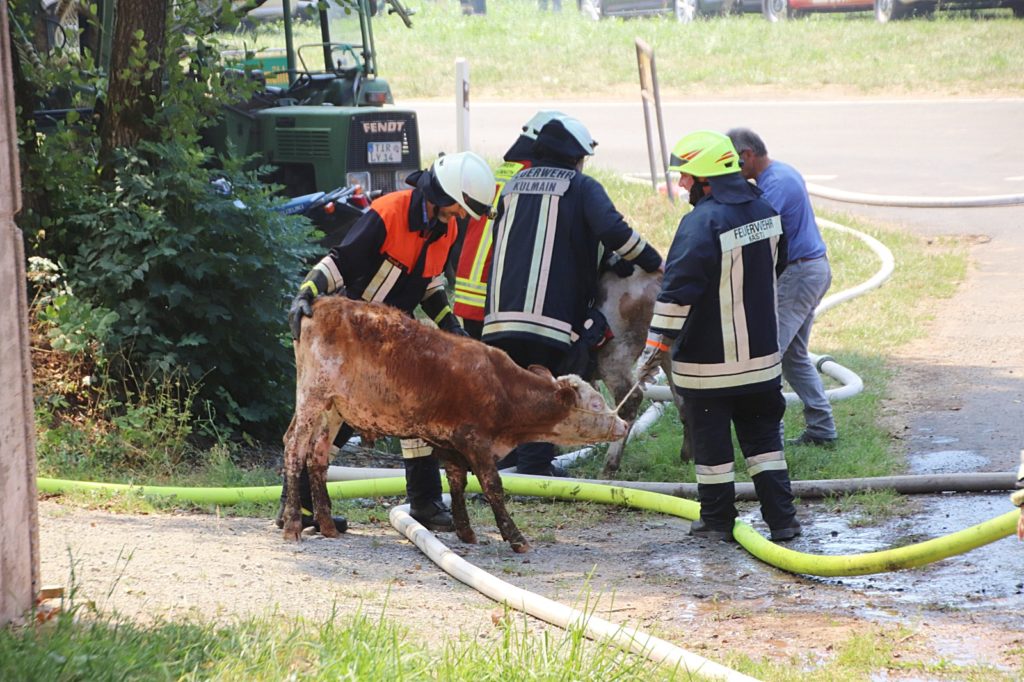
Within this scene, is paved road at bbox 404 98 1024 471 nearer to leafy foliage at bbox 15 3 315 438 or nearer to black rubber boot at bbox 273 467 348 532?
black rubber boot at bbox 273 467 348 532

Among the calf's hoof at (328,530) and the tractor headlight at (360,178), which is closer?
the calf's hoof at (328,530)

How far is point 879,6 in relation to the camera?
1158 inches

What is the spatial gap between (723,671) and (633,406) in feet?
11.3

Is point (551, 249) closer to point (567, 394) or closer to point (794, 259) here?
point (567, 394)

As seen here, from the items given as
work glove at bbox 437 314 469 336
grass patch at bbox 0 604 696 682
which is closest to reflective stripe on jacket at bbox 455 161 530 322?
work glove at bbox 437 314 469 336

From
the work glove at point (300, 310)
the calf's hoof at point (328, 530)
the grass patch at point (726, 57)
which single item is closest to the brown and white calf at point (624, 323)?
the calf's hoof at point (328, 530)

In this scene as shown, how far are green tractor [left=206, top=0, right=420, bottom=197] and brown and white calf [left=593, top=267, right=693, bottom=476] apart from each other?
5323 millimetres

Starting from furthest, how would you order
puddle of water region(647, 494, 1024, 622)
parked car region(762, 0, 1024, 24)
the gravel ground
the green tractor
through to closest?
1. parked car region(762, 0, 1024, 24)
2. the green tractor
3. puddle of water region(647, 494, 1024, 622)
4. the gravel ground

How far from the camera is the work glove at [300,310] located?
595 centimetres

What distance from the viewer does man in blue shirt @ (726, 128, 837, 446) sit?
7.38m

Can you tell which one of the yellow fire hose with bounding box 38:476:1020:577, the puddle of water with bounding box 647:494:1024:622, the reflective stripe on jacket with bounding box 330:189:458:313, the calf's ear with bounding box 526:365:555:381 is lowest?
the puddle of water with bounding box 647:494:1024:622

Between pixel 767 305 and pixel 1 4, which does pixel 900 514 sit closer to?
pixel 767 305

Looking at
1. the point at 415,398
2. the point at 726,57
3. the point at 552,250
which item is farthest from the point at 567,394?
the point at 726,57

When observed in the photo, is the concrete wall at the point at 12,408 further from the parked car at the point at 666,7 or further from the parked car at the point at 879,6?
the parked car at the point at 666,7
